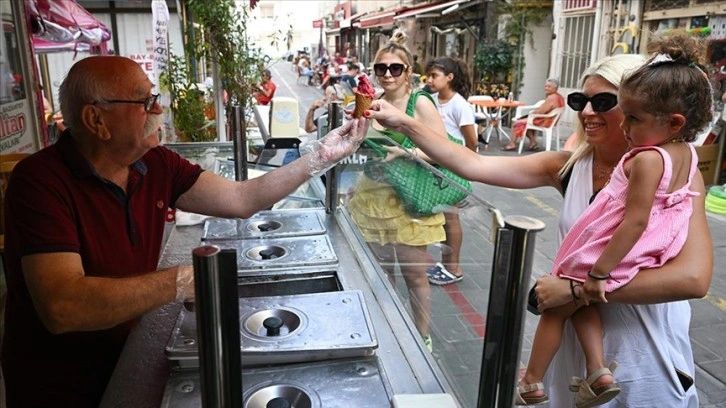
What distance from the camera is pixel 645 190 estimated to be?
1588 mm

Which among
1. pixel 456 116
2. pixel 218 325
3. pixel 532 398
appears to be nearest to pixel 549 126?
pixel 456 116

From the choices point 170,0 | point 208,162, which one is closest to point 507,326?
point 208,162

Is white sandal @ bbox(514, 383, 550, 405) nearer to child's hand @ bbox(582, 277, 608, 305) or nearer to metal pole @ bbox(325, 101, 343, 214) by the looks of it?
child's hand @ bbox(582, 277, 608, 305)

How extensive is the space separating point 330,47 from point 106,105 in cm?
5678

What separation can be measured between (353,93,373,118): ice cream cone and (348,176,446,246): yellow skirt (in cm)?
49

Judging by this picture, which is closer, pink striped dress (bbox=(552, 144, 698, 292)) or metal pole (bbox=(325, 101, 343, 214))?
pink striped dress (bbox=(552, 144, 698, 292))

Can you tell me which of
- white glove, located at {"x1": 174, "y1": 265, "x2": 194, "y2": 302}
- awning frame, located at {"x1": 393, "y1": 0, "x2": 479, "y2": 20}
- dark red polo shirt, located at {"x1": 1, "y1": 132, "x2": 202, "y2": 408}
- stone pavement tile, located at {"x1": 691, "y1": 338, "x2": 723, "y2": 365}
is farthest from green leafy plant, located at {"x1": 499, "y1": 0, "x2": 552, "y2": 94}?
white glove, located at {"x1": 174, "y1": 265, "x2": 194, "y2": 302}

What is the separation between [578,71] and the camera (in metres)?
12.9

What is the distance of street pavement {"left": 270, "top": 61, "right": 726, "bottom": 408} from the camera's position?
1451 millimetres

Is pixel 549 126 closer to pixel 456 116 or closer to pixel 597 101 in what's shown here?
pixel 456 116

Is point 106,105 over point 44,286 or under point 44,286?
over

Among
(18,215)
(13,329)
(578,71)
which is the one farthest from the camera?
(578,71)

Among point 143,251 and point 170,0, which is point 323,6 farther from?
point 143,251

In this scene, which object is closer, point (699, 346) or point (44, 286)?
point (44, 286)
